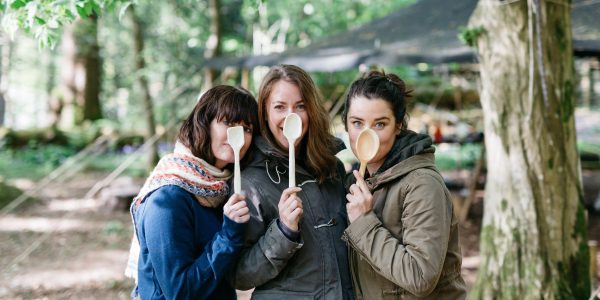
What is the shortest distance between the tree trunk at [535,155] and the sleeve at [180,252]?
2182 millimetres

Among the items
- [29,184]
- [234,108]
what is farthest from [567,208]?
[29,184]

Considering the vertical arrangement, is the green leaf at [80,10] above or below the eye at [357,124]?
above

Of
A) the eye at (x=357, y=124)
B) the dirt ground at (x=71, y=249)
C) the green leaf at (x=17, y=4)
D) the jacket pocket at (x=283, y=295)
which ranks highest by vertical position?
the green leaf at (x=17, y=4)

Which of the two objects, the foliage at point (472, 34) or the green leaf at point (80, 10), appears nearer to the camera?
the green leaf at point (80, 10)

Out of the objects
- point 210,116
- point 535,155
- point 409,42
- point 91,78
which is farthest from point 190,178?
point 91,78

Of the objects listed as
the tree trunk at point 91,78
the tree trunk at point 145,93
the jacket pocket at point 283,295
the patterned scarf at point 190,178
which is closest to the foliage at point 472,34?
the patterned scarf at point 190,178

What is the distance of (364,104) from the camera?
1774mm

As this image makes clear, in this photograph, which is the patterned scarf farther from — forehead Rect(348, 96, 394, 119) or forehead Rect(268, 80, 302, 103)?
forehead Rect(348, 96, 394, 119)

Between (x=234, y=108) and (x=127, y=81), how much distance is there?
18796 mm

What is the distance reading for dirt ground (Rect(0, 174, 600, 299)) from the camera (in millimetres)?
5105

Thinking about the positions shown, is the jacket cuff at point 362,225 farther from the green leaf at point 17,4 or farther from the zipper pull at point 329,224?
the green leaf at point 17,4

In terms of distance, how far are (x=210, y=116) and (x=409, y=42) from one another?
13.6ft

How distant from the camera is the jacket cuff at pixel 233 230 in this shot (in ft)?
5.31

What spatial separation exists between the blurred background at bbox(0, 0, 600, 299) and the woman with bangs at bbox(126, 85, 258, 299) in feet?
2.83
